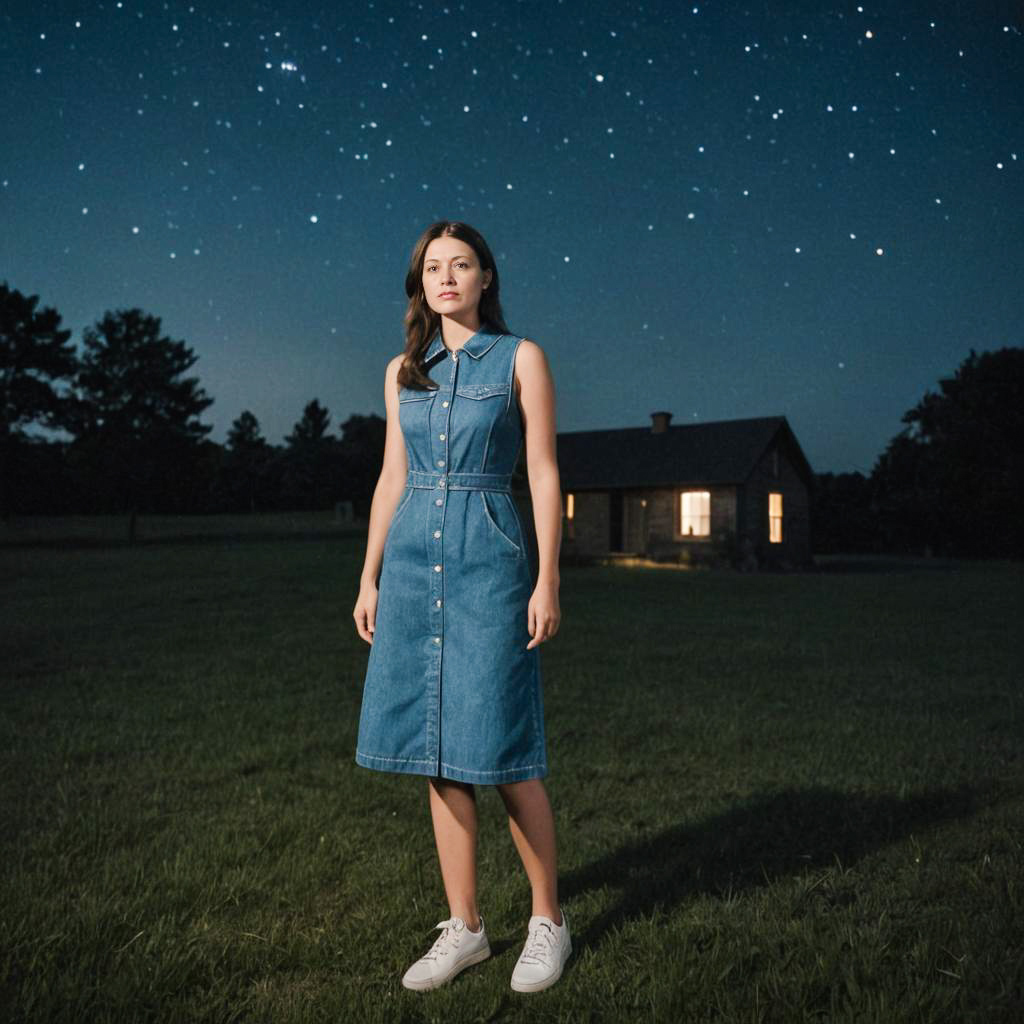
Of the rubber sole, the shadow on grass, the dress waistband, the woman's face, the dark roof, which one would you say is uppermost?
the dark roof

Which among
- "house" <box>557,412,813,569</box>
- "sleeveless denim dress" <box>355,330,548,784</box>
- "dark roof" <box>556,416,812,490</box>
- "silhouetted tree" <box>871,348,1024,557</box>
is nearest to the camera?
"sleeveless denim dress" <box>355,330,548,784</box>

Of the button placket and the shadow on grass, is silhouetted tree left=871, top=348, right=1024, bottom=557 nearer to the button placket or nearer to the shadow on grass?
the shadow on grass

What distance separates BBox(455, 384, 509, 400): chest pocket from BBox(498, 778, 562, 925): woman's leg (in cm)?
130

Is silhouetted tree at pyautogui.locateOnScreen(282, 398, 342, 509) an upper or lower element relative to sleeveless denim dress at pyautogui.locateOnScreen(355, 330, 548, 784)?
upper

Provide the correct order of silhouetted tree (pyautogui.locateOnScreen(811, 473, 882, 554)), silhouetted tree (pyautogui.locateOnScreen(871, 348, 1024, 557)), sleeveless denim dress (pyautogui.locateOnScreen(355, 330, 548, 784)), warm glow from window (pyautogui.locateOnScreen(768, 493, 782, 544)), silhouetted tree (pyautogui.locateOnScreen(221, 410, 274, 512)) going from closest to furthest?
sleeveless denim dress (pyautogui.locateOnScreen(355, 330, 548, 784)), warm glow from window (pyautogui.locateOnScreen(768, 493, 782, 544)), silhouetted tree (pyautogui.locateOnScreen(871, 348, 1024, 557)), silhouetted tree (pyautogui.locateOnScreen(811, 473, 882, 554)), silhouetted tree (pyautogui.locateOnScreen(221, 410, 274, 512))

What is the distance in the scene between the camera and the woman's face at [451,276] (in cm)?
303

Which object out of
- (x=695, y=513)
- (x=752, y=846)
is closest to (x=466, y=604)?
(x=752, y=846)

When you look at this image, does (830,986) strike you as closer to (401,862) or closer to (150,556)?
(401,862)

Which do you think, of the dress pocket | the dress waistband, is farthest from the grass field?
the dress waistband

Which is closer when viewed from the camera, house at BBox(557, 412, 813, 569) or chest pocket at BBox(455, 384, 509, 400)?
chest pocket at BBox(455, 384, 509, 400)

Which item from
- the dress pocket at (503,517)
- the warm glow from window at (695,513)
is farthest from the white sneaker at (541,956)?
the warm glow from window at (695,513)

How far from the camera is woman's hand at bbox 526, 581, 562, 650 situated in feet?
9.21

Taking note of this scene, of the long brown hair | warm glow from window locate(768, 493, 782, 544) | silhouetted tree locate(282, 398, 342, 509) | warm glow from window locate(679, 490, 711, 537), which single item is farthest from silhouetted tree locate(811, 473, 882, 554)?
the long brown hair

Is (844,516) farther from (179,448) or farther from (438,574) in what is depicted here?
(438,574)
